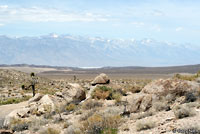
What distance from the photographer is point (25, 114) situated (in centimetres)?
1967

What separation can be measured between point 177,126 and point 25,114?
482 inches

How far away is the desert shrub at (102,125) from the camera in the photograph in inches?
456

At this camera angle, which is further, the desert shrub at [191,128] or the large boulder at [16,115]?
the large boulder at [16,115]

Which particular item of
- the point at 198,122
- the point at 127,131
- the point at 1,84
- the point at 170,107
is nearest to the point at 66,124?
the point at 127,131

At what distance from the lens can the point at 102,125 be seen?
12320 millimetres

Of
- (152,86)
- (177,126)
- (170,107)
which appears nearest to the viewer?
(177,126)

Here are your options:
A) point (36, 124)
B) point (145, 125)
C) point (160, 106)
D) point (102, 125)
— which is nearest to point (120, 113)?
point (160, 106)

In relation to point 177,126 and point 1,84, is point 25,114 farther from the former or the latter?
point 1,84

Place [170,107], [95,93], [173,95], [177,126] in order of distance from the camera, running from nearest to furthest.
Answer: [177,126] < [170,107] < [173,95] < [95,93]

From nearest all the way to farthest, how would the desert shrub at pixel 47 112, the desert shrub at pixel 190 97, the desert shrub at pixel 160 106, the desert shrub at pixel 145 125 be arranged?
the desert shrub at pixel 145 125 → the desert shrub at pixel 160 106 → the desert shrub at pixel 190 97 → the desert shrub at pixel 47 112

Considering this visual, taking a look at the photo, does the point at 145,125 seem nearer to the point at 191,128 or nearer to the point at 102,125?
the point at 102,125

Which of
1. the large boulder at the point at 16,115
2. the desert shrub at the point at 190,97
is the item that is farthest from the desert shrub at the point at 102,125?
the large boulder at the point at 16,115

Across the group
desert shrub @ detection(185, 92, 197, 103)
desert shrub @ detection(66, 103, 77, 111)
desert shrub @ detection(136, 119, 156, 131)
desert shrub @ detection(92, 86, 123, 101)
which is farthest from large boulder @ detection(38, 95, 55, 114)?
desert shrub @ detection(185, 92, 197, 103)

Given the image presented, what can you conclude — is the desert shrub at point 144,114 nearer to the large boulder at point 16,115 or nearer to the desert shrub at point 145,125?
the desert shrub at point 145,125
